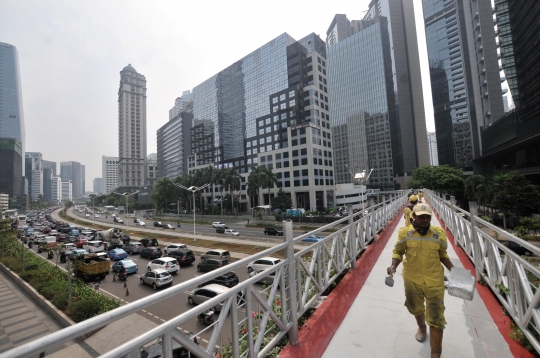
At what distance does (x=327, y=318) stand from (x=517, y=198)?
1548 inches

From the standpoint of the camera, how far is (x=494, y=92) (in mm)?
64625

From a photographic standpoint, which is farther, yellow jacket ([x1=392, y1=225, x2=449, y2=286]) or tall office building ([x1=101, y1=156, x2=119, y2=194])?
tall office building ([x1=101, y1=156, x2=119, y2=194])

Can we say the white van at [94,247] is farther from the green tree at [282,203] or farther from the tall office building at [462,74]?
the tall office building at [462,74]

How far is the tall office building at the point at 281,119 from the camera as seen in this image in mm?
61656

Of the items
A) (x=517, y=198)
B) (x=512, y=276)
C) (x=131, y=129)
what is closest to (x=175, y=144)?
(x=131, y=129)

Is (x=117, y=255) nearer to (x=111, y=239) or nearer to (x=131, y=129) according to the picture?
(x=111, y=239)

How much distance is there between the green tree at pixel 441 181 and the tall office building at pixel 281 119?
21009 mm

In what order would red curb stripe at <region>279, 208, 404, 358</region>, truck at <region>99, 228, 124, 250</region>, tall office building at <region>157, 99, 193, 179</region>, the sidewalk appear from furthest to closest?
1. tall office building at <region>157, 99, 193, 179</region>
2. truck at <region>99, 228, 124, 250</region>
3. red curb stripe at <region>279, 208, 404, 358</region>
4. the sidewalk

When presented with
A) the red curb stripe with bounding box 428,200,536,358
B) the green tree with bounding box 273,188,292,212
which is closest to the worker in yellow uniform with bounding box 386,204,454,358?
the red curb stripe with bounding box 428,200,536,358

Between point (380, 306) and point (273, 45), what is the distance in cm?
8104

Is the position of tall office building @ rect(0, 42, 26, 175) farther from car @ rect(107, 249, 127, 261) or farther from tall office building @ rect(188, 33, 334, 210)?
car @ rect(107, 249, 127, 261)

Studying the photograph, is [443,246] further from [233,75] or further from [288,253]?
[233,75]

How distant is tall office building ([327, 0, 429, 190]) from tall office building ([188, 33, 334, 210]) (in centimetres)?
3679

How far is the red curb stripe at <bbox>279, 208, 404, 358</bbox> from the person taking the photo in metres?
3.12
